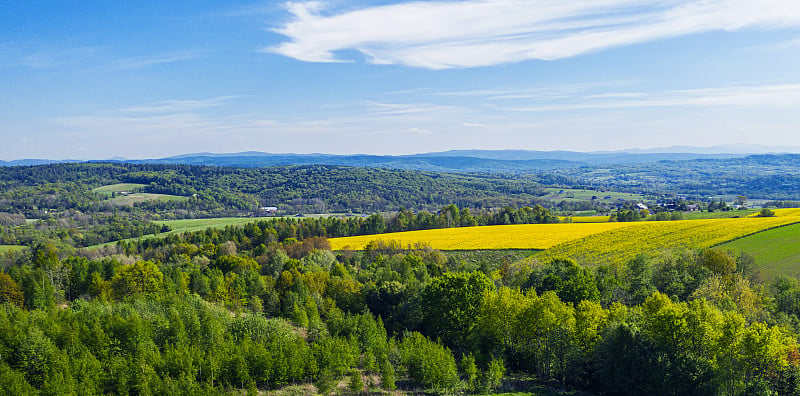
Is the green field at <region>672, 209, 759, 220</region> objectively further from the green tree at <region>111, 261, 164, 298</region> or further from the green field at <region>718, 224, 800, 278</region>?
the green tree at <region>111, 261, 164, 298</region>

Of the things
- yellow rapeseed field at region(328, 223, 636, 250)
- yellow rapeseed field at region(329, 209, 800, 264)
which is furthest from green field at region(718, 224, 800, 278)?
yellow rapeseed field at region(328, 223, 636, 250)

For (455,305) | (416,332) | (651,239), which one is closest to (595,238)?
(651,239)

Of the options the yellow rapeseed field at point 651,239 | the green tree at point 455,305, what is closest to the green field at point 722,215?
the yellow rapeseed field at point 651,239

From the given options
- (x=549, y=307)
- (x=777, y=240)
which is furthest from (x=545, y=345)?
(x=777, y=240)

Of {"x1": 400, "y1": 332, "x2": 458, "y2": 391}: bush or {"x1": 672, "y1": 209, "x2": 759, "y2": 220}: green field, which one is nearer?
{"x1": 400, "y1": 332, "x2": 458, "y2": 391}: bush

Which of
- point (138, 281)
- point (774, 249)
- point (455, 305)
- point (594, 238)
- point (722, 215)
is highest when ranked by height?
point (774, 249)

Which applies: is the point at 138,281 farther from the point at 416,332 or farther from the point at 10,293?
the point at 416,332

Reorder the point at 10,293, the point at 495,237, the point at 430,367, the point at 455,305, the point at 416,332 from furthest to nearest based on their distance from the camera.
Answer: the point at 495,237 < the point at 10,293 < the point at 455,305 < the point at 416,332 < the point at 430,367
